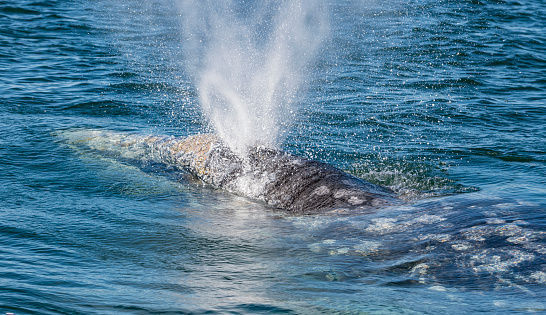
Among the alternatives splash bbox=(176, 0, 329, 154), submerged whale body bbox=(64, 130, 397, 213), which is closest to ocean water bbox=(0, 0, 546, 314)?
submerged whale body bbox=(64, 130, 397, 213)

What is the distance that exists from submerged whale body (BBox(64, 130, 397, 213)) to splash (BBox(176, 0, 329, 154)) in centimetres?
36

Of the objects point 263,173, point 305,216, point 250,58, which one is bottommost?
point 305,216

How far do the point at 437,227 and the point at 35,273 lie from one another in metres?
3.82

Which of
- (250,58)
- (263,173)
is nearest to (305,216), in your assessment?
(263,173)

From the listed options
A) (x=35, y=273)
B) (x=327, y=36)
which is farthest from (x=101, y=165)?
(x=327, y=36)

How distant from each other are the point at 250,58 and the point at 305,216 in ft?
37.3

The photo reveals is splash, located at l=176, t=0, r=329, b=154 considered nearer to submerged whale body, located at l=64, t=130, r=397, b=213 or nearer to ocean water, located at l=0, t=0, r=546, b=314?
submerged whale body, located at l=64, t=130, r=397, b=213

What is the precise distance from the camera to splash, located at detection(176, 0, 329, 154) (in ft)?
37.4

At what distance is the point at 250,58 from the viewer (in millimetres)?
17922

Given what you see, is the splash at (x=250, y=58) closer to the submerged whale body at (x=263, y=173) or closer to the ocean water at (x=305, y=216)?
the submerged whale body at (x=263, y=173)

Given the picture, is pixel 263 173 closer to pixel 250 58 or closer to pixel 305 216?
pixel 305 216

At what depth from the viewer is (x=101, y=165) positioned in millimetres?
9719

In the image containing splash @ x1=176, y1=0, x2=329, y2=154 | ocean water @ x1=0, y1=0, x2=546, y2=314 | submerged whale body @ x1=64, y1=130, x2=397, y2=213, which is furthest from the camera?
splash @ x1=176, y1=0, x2=329, y2=154

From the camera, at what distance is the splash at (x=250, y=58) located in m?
11.4
